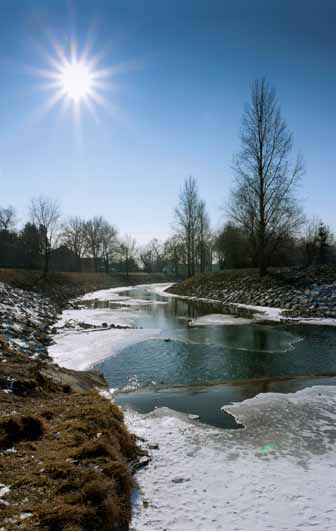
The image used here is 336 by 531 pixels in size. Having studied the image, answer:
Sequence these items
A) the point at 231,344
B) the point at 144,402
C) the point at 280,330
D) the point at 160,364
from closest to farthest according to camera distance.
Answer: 1. the point at 144,402
2. the point at 160,364
3. the point at 231,344
4. the point at 280,330

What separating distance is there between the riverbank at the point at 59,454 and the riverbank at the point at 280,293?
40.9 ft

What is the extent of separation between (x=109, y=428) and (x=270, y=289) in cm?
1799

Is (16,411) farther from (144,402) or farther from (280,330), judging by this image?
(280,330)

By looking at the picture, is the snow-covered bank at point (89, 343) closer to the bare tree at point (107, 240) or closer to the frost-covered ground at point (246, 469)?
the frost-covered ground at point (246, 469)

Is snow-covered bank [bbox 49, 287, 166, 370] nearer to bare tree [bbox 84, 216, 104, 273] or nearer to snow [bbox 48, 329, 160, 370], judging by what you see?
snow [bbox 48, 329, 160, 370]

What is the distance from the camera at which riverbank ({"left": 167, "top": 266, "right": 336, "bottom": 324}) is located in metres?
16.1

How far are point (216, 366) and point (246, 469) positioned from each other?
4.64 meters

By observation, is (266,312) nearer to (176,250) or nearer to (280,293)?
(280,293)

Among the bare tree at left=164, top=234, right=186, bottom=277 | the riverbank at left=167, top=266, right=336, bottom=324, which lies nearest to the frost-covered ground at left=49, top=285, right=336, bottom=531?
the riverbank at left=167, top=266, right=336, bottom=324

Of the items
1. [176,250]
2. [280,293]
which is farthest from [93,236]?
[280,293]

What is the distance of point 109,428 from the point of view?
14.1 ft

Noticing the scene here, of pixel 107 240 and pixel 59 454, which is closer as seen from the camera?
pixel 59 454

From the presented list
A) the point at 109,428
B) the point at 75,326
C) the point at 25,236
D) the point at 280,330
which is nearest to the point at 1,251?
the point at 25,236

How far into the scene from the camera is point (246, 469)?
3822 millimetres
